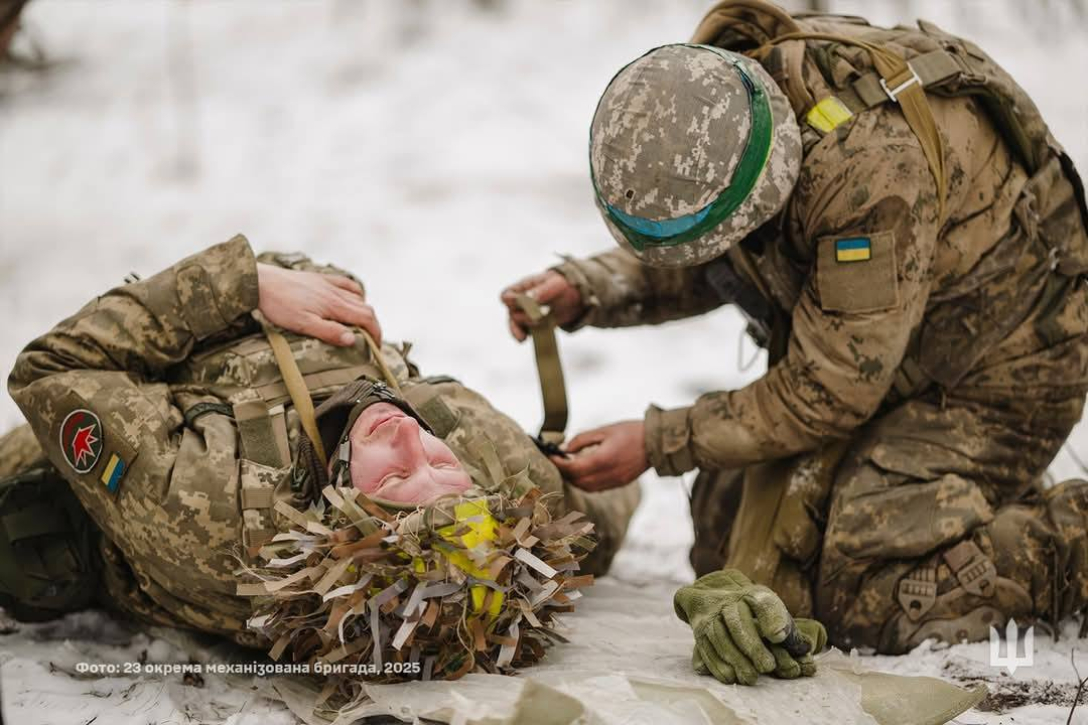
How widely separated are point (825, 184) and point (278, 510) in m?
1.76

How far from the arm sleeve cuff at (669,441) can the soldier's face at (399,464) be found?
0.81m

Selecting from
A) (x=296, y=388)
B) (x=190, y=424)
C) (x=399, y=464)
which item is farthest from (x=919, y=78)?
(x=190, y=424)

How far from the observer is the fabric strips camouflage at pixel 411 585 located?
2652mm

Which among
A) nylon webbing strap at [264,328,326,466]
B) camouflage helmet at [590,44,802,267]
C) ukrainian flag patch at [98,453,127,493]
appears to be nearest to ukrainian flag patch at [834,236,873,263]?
camouflage helmet at [590,44,802,267]

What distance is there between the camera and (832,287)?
3303 millimetres

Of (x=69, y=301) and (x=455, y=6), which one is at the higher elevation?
(x=455, y=6)

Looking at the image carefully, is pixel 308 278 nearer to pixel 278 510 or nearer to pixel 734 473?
pixel 278 510

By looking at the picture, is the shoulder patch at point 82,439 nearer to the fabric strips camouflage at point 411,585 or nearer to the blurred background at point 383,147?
the fabric strips camouflage at point 411,585

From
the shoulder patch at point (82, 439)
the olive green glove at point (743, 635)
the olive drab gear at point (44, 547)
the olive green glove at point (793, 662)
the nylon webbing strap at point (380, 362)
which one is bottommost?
the olive green glove at point (793, 662)

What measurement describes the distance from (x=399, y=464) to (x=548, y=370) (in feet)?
3.68

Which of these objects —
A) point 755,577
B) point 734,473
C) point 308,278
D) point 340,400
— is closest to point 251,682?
point 340,400

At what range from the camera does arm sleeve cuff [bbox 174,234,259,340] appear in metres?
3.31

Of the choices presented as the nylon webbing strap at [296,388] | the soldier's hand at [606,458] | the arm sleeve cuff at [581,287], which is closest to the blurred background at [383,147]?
the arm sleeve cuff at [581,287]

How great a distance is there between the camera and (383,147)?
934cm
